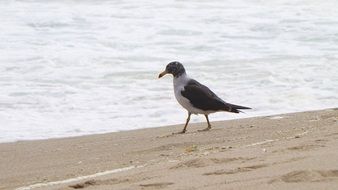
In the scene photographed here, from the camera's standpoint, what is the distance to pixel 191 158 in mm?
4637

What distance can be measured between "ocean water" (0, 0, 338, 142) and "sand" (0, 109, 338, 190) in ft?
3.06

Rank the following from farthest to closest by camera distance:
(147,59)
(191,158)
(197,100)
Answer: (147,59) → (197,100) → (191,158)

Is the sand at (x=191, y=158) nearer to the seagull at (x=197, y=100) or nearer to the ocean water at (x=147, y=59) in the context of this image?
the seagull at (x=197, y=100)

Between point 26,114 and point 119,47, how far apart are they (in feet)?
19.9

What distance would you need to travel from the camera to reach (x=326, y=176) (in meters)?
3.41

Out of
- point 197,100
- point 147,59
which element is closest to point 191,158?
point 197,100

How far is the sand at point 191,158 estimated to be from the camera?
3.60 meters

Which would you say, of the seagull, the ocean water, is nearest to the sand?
the seagull

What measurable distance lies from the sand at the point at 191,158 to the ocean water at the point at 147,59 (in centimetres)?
93

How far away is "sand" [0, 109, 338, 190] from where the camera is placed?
3.60 m

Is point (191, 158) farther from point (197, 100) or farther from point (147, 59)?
point (147, 59)

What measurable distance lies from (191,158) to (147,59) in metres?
8.71

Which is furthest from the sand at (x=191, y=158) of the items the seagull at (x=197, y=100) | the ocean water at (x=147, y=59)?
the ocean water at (x=147, y=59)

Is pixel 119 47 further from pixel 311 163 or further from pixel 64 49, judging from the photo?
pixel 311 163
